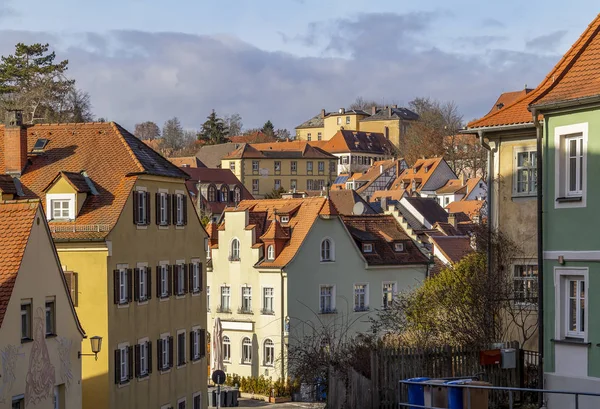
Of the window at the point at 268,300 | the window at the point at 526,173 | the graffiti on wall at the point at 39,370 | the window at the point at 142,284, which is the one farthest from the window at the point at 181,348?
the window at the point at 526,173

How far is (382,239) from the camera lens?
207ft

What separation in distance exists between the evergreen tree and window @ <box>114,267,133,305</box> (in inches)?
5834

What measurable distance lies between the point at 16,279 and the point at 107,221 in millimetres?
8515

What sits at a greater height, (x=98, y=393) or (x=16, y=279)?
(x=16, y=279)

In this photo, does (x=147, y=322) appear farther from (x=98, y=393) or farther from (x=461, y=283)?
(x=461, y=283)

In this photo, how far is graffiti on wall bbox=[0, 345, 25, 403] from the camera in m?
29.8

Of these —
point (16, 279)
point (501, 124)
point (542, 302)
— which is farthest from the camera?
point (16, 279)

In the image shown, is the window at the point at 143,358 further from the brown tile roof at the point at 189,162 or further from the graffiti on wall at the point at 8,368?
the brown tile roof at the point at 189,162

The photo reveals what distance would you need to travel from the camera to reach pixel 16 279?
3058 centimetres

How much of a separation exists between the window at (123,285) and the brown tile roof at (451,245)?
34188 mm

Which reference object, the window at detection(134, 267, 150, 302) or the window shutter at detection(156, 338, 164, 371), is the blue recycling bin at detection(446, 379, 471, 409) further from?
the window shutter at detection(156, 338, 164, 371)

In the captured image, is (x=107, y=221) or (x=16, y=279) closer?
(x=16, y=279)

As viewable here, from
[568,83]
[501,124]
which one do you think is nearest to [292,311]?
[501,124]

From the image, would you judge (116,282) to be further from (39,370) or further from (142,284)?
(39,370)
